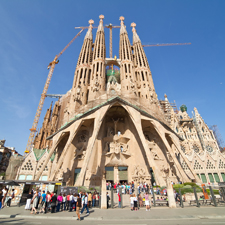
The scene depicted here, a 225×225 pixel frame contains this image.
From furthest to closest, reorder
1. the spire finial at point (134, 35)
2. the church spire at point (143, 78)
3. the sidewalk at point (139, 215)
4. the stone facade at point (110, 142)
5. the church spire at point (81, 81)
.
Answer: the spire finial at point (134, 35) < the church spire at point (143, 78) < the church spire at point (81, 81) < the stone facade at point (110, 142) < the sidewalk at point (139, 215)

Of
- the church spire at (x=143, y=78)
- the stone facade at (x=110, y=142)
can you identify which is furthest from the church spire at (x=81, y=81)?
the church spire at (x=143, y=78)

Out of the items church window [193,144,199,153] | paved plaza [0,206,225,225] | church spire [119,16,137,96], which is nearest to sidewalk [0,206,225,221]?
paved plaza [0,206,225,225]

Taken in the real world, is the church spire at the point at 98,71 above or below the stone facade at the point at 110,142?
above

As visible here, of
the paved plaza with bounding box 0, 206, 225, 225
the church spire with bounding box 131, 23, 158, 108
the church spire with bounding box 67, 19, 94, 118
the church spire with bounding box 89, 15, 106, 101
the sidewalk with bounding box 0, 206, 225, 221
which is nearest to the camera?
the paved plaza with bounding box 0, 206, 225, 225

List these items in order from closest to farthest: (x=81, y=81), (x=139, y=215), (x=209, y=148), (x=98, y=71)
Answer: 1. (x=139, y=215)
2. (x=81, y=81)
3. (x=98, y=71)
4. (x=209, y=148)

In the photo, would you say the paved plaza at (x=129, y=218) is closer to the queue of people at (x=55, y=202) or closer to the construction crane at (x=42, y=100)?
the queue of people at (x=55, y=202)

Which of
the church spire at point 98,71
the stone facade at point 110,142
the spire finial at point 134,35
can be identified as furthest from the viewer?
the spire finial at point 134,35

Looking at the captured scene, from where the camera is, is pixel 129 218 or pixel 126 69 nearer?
pixel 129 218

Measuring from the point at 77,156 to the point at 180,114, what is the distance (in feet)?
128

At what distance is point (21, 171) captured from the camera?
24.5 metres

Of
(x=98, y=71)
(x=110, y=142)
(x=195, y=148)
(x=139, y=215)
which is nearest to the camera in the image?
(x=139, y=215)

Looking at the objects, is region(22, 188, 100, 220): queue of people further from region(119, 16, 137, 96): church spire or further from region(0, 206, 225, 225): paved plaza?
region(119, 16, 137, 96): church spire

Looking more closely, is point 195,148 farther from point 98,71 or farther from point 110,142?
point 98,71

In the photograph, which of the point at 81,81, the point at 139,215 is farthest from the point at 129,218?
the point at 81,81
